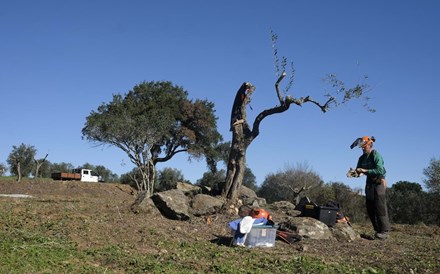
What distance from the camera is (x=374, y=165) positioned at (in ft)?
34.1

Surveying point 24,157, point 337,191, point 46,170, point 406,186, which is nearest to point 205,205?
point 337,191

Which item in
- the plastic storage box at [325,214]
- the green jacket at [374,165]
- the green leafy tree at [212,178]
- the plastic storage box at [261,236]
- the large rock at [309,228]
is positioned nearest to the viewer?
the plastic storage box at [261,236]

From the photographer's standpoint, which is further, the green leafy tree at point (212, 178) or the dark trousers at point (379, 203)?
the green leafy tree at point (212, 178)

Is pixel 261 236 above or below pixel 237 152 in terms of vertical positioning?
below

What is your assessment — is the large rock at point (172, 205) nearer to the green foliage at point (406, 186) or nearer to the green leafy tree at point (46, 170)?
the green foliage at point (406, 186)

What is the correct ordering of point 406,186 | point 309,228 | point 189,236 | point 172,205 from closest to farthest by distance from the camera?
point 189,236
point 309,228
point 172,205
point 406,186

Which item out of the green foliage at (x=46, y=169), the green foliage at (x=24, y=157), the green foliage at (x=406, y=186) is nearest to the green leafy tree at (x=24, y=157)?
the green foliage at (x=24, y=157)

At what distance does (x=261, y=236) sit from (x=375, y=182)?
344 cm

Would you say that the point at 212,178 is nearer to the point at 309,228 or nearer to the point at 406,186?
the point at 406,186

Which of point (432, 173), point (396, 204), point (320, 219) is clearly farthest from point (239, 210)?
point (432, 173)

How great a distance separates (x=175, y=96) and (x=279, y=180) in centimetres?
1079

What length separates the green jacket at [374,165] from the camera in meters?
10.3

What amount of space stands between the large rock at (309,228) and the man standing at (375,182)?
124 cm

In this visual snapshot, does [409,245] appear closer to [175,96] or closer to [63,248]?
[63,248]
